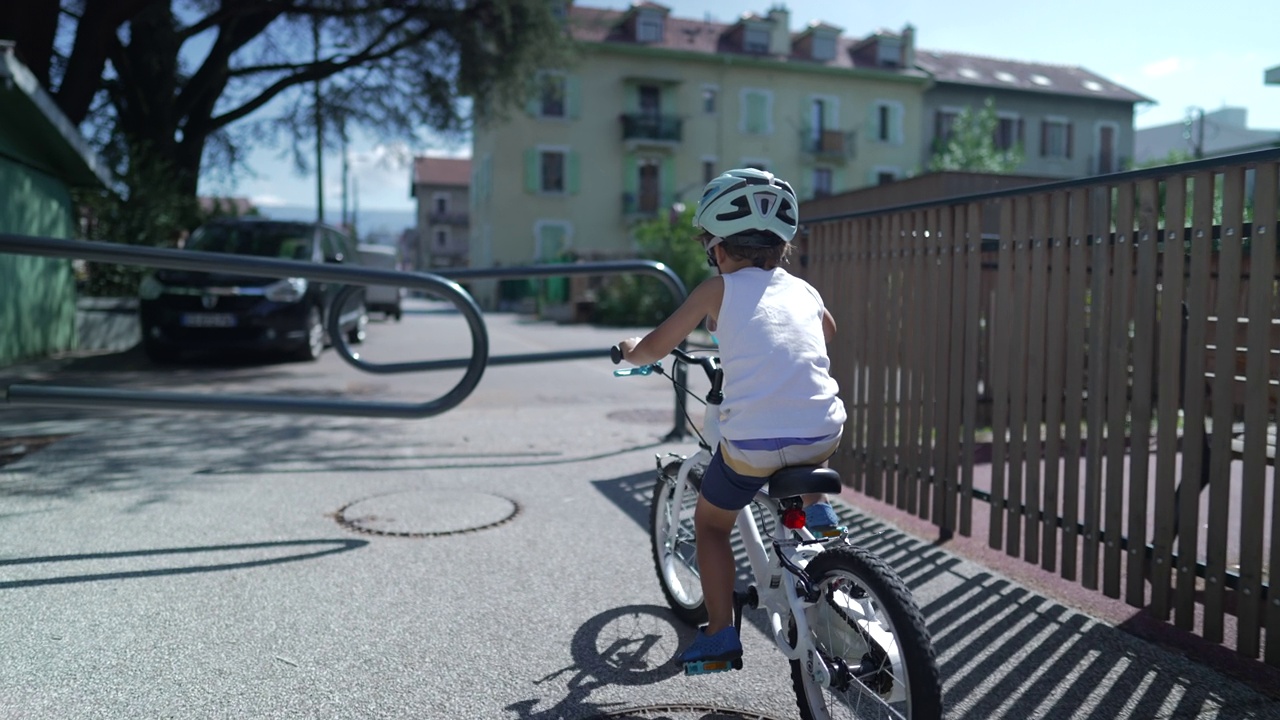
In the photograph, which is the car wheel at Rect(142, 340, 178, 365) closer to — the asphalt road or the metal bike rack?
the asphalt road

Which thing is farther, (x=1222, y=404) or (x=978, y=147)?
(x=978, y=147)

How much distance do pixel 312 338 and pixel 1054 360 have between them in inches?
444

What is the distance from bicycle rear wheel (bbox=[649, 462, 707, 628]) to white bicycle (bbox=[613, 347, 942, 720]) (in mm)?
406

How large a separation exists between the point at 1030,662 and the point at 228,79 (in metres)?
19.7

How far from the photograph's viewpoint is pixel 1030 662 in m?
Answer: 3.36

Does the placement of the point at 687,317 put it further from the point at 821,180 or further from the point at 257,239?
the point at 821,180

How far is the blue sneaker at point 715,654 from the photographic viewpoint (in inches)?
116

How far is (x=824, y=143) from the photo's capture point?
152 feet

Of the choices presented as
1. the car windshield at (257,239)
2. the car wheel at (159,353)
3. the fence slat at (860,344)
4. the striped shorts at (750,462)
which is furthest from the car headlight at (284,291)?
the striped shorts at (750,462)

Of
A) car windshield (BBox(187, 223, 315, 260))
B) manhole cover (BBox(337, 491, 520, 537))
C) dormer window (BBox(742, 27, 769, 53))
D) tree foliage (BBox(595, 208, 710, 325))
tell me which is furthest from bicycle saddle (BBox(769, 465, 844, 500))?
dormer window (BBox(742, 27, 769, 53))

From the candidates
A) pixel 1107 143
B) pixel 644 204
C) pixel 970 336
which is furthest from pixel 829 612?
pixel 1107 143

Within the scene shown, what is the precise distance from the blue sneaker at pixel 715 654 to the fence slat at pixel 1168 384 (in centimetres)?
162

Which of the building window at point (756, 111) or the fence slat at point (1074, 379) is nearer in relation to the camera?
the fence slat at point (1074, 379)

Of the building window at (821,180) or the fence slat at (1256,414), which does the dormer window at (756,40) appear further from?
the fence slat at (1256,414)
